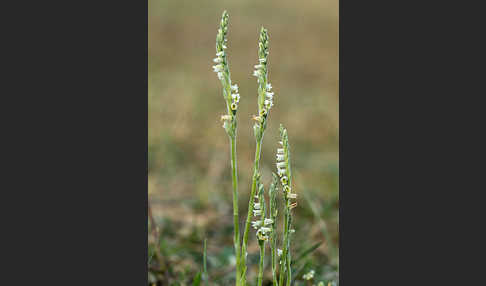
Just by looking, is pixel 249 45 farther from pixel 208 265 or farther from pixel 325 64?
pixel 208 265

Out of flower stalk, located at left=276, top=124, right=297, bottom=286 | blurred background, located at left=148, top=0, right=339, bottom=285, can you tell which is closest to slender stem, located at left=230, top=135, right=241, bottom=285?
flower stalk, located at left=276, top=124, right=297, bottom=286

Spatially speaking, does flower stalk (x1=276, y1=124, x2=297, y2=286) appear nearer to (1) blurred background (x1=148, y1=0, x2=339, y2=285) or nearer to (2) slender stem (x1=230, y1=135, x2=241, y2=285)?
(2) slender stem (x1=230, y1=135, x2=241, y2=285)

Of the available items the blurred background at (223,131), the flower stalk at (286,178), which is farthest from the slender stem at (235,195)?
the blurred background at (223,131)

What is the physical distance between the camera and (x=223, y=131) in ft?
16.8

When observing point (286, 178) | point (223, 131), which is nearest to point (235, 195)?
point (286, 178)

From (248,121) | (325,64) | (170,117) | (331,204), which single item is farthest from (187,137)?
(325,64)

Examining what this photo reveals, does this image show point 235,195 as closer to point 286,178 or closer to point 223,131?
point 286,178

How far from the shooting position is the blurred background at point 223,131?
3.03 metres

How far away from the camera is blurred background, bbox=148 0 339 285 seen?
3031mm

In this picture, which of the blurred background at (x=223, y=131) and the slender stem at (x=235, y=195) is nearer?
the slender stem at (x=235, y=195)

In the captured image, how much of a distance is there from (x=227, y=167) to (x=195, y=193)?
70cm

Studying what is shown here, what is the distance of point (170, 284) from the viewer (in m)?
2.39

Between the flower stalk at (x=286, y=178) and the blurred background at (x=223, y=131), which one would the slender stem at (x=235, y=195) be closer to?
the flower stalk at (x=286, y=178)

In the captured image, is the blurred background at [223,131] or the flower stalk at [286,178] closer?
the flower stalk at [286,178]
